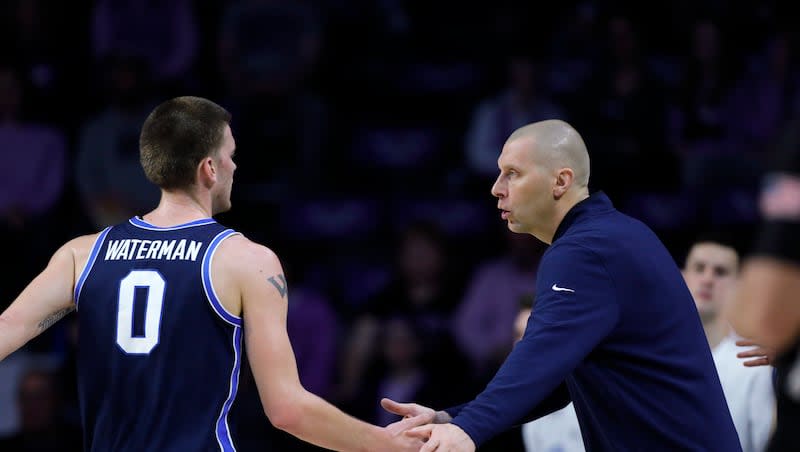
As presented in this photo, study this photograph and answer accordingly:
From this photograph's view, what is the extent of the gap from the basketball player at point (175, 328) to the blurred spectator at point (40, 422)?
4.87 m

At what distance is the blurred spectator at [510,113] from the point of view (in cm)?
1003

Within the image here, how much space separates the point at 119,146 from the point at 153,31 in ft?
4.71

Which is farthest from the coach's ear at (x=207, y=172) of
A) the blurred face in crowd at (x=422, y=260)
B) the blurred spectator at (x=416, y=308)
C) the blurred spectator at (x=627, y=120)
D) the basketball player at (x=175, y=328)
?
the blurred spectator at (x=627, y=120)

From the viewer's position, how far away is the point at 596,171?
964 cm

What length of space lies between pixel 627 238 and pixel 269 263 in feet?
4.54

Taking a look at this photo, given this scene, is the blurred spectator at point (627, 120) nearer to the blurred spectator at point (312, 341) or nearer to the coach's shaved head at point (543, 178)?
the blurred spectator at point (312, 341)

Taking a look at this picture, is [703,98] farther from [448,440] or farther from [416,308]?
[448,440]

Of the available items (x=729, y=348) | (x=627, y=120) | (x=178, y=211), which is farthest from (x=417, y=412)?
(x=627, y=120)

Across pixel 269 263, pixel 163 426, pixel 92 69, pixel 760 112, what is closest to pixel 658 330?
pixel 269 263

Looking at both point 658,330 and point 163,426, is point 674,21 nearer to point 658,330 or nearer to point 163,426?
point 658,330

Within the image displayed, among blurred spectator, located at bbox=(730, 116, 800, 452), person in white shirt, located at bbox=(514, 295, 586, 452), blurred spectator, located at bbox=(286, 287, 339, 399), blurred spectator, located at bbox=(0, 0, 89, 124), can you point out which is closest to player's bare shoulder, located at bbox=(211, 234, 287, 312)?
blurred spectator, located at bbox=(730, 116, 800, 452)

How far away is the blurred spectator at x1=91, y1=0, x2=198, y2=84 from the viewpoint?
36.2ft

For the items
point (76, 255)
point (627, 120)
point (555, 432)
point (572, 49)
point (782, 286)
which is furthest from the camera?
point (572, 49)

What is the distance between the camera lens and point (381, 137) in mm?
10695
